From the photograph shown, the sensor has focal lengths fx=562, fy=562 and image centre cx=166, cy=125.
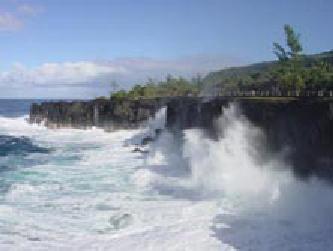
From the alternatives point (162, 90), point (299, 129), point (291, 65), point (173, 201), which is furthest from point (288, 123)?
point (162, 90)

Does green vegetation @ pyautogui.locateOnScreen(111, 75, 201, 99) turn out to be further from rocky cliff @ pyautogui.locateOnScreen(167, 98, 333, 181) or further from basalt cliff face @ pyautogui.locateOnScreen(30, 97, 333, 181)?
rocky cliff @ pyautogui.locateOnScreen(167, 98, 333, 181)

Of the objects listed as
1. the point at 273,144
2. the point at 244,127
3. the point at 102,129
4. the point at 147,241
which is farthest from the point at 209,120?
the point at 102,129

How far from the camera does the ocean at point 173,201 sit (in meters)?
15.3

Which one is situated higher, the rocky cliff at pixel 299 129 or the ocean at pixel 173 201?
the rocky cliff at pixel 299 129

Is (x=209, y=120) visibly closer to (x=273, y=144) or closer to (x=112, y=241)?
(x=273, y=144)

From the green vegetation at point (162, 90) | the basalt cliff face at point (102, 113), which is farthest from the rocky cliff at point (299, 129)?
the green vegetation at point (162, 90)

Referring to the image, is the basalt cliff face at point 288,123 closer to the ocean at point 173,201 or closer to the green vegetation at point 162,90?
the ocean at point 173,201

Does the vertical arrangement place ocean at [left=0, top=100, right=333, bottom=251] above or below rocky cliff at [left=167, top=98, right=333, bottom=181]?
below

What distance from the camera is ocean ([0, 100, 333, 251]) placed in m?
15.3

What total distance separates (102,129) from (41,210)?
44.5 m

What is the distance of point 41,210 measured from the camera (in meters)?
19.7

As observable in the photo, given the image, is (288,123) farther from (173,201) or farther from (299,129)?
(173,201)

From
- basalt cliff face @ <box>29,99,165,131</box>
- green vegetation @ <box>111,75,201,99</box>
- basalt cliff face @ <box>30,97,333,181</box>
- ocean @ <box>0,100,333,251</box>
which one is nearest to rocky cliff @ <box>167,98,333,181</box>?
basalt cliff face @ <box>30,97,333,181</box>

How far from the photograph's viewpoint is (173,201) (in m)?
20.6
